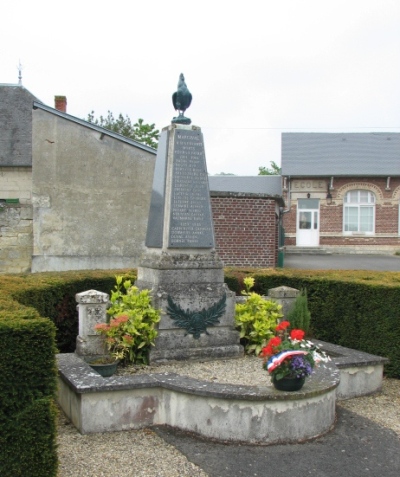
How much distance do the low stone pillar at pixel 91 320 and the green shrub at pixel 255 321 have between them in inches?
69.8

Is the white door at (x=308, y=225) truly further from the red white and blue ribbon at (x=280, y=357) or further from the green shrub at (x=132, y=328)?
the red white and blue ribbon at (x=280, y=357)

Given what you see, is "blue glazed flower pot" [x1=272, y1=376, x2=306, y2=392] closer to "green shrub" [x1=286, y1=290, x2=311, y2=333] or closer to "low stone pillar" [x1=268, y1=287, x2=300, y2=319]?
"green shrub" [x1=286, y1=290, x2=311, y2=333]

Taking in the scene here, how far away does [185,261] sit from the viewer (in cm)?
701

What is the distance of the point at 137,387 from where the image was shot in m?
5.45

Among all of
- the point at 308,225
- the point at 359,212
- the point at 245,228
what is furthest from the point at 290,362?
the point at 359,212

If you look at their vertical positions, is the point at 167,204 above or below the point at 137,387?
above

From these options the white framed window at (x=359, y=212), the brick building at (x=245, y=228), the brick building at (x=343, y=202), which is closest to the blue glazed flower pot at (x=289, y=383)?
the brick building at (x=245, y=228)

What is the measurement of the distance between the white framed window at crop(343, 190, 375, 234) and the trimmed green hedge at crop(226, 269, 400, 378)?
63.7 ft

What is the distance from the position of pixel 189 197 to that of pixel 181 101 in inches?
50.3

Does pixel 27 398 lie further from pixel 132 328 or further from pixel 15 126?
pixel 15 126

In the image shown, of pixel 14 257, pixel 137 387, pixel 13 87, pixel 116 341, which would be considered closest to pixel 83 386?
pixel 137 387

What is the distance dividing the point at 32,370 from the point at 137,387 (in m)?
1.76

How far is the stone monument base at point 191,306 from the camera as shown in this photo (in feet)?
22.2

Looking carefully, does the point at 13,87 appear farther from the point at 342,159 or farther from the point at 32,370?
the point at 32,370
